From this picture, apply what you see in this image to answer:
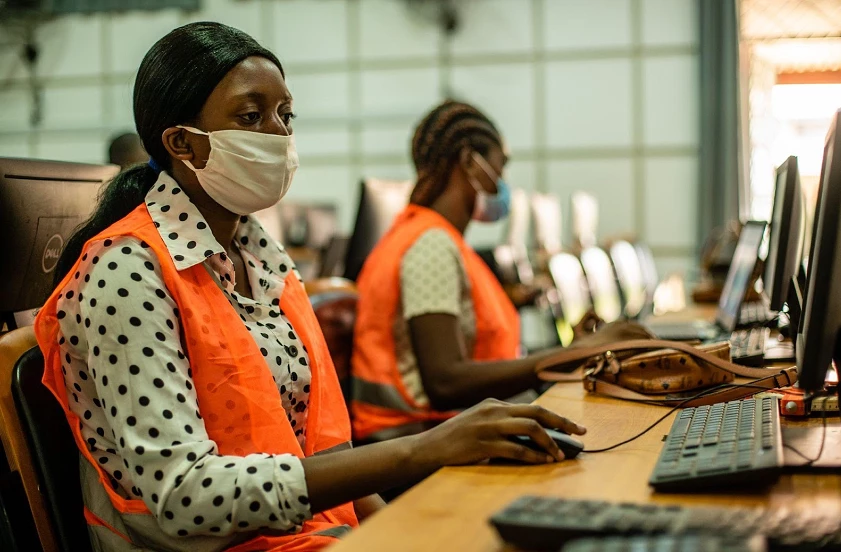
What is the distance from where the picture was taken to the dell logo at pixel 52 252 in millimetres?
1470

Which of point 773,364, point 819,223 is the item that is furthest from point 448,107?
point 819,223

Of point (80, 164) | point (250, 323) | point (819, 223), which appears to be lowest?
point (250, 323)

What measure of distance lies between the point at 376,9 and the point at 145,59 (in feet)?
19.7

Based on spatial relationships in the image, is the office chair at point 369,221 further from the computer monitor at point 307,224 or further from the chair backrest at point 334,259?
the computer monitor at point 307,224

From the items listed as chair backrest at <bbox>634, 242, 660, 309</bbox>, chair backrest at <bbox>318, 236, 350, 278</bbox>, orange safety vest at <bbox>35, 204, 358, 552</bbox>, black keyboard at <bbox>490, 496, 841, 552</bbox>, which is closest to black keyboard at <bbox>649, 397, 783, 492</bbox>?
black keyboard at <bbox>490, 496, 841, 552</bbox>

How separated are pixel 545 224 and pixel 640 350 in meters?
3.81

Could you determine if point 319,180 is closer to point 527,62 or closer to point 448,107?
point 527,62

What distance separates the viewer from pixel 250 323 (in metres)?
1.38

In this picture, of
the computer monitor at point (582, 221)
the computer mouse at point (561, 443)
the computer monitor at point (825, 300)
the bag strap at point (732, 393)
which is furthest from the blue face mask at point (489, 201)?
the computer monitor at point (582, 221)

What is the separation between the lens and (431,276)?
7.29 ft

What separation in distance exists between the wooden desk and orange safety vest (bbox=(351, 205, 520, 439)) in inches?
40.4

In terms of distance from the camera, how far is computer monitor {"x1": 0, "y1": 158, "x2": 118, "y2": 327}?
1.40m

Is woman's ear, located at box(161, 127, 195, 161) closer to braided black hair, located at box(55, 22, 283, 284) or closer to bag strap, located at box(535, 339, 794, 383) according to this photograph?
braided black hair, located at box(55, 22, 283, 284)

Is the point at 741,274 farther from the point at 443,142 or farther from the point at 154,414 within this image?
the point at 154,414
